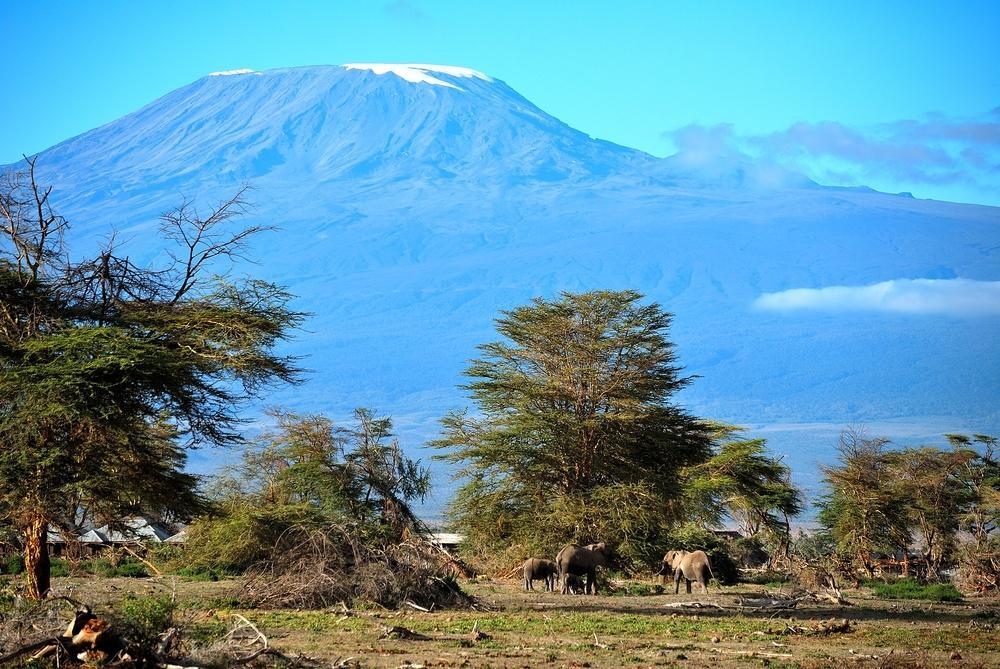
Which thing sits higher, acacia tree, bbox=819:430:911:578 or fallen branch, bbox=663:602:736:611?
acacia tree, bbox=819:430:911:578

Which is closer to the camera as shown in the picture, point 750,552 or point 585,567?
point 585,567

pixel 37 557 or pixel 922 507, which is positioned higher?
pixel 922 507

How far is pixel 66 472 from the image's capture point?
2298cm

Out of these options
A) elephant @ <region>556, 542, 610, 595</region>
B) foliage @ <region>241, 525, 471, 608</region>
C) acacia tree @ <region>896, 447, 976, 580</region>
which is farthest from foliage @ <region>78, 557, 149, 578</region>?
acacia tree @ <region>896, 447, 976, 580</region>

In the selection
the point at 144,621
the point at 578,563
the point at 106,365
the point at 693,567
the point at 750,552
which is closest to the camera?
the point at 144,621

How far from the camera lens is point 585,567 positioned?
33406mm

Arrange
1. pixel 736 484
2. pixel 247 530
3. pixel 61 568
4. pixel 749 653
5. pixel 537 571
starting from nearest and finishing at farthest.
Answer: pixel 749 653
pixel 247 530
pixel 537 571
pixel 61 568
pixel 736 484

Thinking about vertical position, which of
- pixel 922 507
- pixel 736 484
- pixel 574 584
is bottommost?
pixel 574 584

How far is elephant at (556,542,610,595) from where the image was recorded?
33.1 m

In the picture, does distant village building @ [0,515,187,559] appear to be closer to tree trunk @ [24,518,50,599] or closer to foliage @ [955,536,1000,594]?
tree trunk @ [24,518,50,599]

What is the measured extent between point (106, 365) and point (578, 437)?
19.7 m

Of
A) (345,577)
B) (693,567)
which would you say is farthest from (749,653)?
(693,567)

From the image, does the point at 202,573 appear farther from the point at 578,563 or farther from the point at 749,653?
the point at 749,653

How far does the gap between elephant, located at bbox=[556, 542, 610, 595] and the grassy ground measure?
4.04 feet
